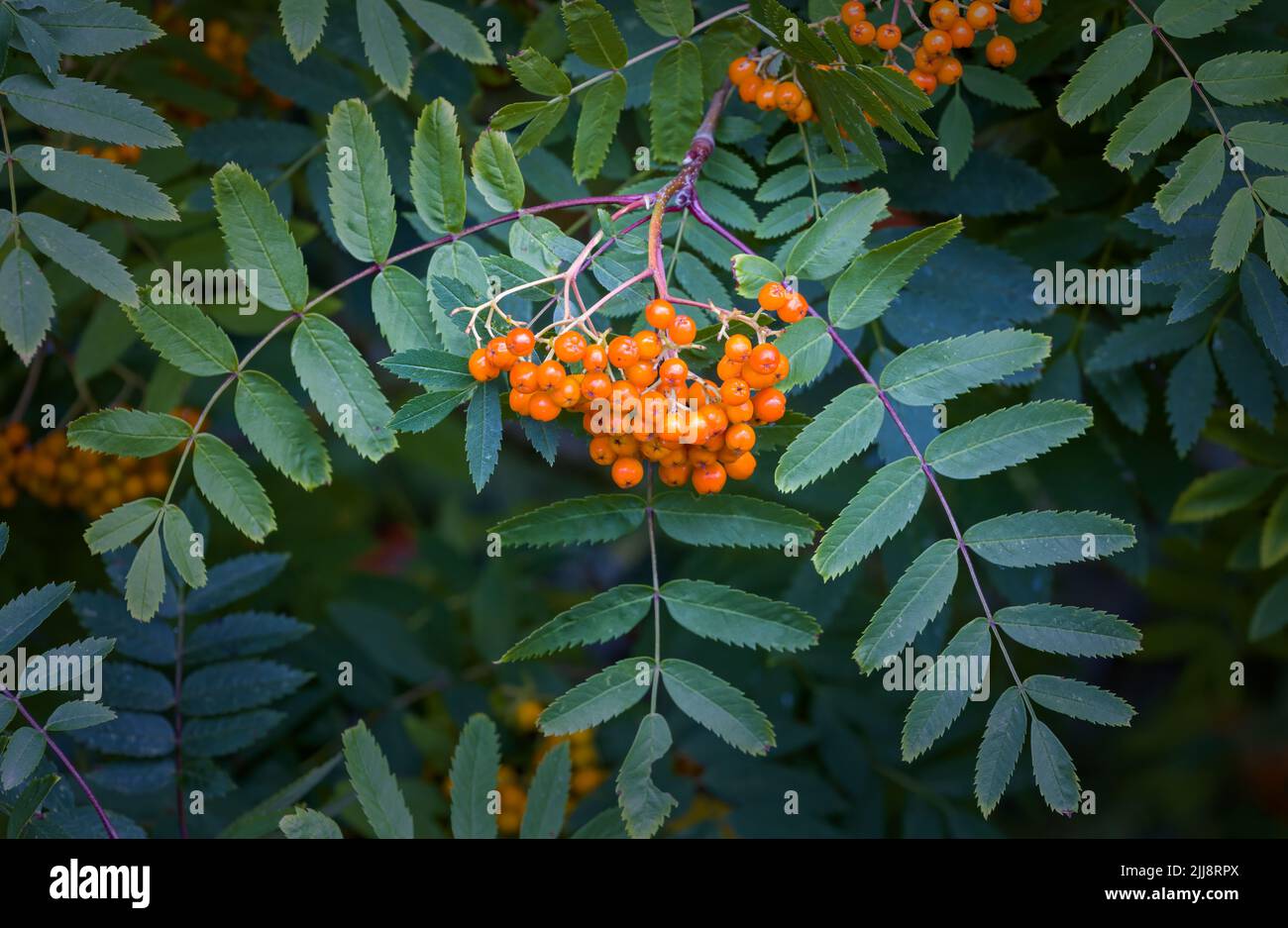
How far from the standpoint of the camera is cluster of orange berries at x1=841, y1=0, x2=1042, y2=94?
1689 millimetres

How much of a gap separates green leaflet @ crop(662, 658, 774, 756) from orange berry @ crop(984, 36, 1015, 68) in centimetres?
124

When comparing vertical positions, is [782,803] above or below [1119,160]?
below

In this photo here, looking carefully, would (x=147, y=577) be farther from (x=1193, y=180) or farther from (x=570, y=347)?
(x=1193, y=180)

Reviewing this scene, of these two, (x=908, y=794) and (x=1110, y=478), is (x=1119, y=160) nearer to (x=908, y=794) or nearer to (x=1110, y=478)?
(x=1110, y=478)

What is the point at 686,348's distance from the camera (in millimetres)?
1589

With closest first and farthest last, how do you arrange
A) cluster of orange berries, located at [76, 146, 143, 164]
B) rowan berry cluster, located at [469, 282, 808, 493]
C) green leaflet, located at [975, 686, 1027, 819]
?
rowan berry cluster, located at [469, 282, 808, 493], green leaflet, located at [975, 686, 1027, 819], cluster of orange berries, located at [76, 146, 143, 164]

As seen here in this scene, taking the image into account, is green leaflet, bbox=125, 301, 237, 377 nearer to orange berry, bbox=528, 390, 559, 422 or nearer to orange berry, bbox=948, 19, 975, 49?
orange berry, bbox=528, 390, 559, 422

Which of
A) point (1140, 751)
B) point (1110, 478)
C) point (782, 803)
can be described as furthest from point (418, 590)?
point (1140, 751)

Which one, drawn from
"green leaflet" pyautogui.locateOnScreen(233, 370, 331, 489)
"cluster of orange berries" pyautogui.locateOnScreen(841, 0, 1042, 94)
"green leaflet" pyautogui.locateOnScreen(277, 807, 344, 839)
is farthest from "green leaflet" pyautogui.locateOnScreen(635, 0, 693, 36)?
"green leaflet" pyautogui.locateOnScreen(277, 807, 344, 839)

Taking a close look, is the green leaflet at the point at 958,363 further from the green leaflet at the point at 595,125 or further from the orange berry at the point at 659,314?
the green leaflet at the point at 595,125

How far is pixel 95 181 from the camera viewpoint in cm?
170

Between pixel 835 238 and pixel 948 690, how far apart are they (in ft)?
2.49

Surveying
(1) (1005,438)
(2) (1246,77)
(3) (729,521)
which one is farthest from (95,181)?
(2) (1246,77)

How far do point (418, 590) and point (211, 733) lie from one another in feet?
3.18
